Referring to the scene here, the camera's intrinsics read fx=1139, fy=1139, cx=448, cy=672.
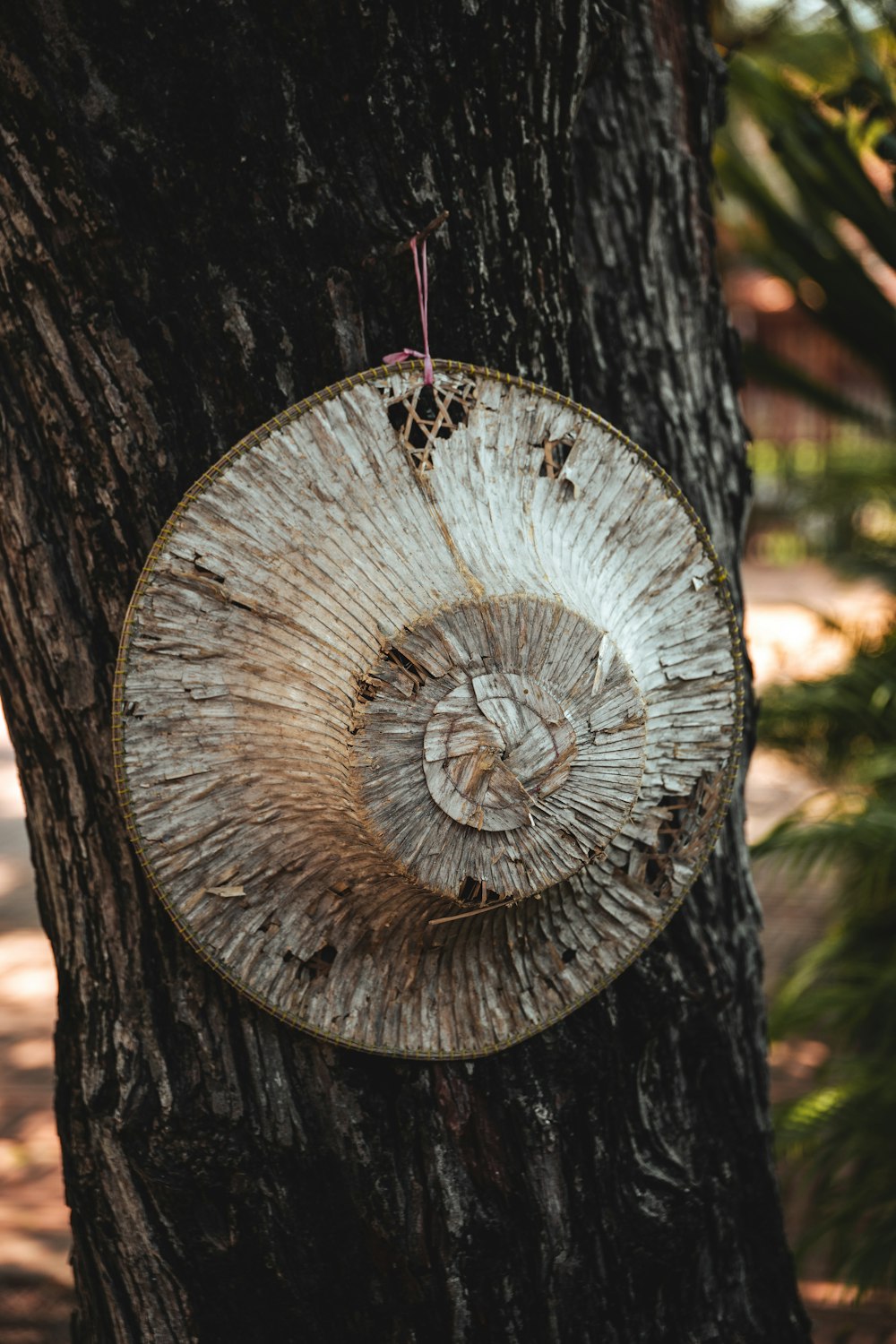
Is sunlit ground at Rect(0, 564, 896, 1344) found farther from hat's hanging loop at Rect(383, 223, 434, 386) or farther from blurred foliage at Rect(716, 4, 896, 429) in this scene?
hat's hanging loop at Rect(383, 223, 434, 386)

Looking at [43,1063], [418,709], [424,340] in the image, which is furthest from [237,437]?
[43,1063]

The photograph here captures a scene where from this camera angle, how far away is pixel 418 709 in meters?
1.23

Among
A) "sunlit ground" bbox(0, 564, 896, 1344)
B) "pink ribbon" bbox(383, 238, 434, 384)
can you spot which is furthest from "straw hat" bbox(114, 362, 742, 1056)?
"sunlit ground" bbox(0, 564, 896, 1344)

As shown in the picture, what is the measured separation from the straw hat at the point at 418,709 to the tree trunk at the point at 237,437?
9 centimetres

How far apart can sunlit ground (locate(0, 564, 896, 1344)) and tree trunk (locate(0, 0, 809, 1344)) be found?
131 centimetres

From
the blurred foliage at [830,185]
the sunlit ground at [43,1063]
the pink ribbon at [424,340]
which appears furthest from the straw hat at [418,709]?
the sunlit ground at [43,1063]

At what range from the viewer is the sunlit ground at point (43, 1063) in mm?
2754

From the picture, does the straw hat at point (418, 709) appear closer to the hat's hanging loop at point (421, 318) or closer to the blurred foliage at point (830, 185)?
the hat's hanging loop at point (421, 318)

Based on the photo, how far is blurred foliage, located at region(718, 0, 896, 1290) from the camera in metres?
2.79

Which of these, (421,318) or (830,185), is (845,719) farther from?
(421,318)

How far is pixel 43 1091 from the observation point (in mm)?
3779

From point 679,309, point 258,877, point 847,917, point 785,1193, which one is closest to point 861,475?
point 847,917

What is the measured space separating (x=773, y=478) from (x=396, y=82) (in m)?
10.9

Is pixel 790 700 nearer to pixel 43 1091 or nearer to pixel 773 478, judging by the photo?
pixel 43 1091
